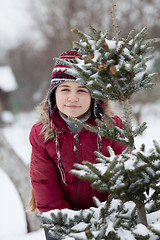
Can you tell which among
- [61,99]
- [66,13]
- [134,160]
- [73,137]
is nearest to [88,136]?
[73,137]

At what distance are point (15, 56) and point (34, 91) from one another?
1.42 metres

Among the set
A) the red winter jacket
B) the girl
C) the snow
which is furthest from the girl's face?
the snow

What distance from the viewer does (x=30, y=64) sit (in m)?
8.46

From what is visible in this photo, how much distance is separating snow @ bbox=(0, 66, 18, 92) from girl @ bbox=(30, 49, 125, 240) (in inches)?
356

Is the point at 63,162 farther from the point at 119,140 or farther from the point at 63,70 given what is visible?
the point at 119,140

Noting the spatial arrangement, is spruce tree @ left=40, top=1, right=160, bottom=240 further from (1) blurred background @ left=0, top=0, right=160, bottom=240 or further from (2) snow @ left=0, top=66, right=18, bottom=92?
(2) snow @ left=0, top=66, right=18, bottom=92

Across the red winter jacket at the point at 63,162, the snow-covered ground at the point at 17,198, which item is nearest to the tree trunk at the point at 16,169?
the snow-covered ground at the point at 17,198

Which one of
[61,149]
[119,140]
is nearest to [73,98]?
[61,149]

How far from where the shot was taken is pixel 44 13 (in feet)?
16.4

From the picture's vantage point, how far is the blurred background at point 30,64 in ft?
9.47

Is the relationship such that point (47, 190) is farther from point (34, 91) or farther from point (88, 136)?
point (34, 91)

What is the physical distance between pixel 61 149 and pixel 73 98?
0.92 ft

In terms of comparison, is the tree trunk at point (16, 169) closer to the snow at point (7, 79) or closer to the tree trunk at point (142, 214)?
the tree trunk at point (142, 214)

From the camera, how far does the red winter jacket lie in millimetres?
1197
